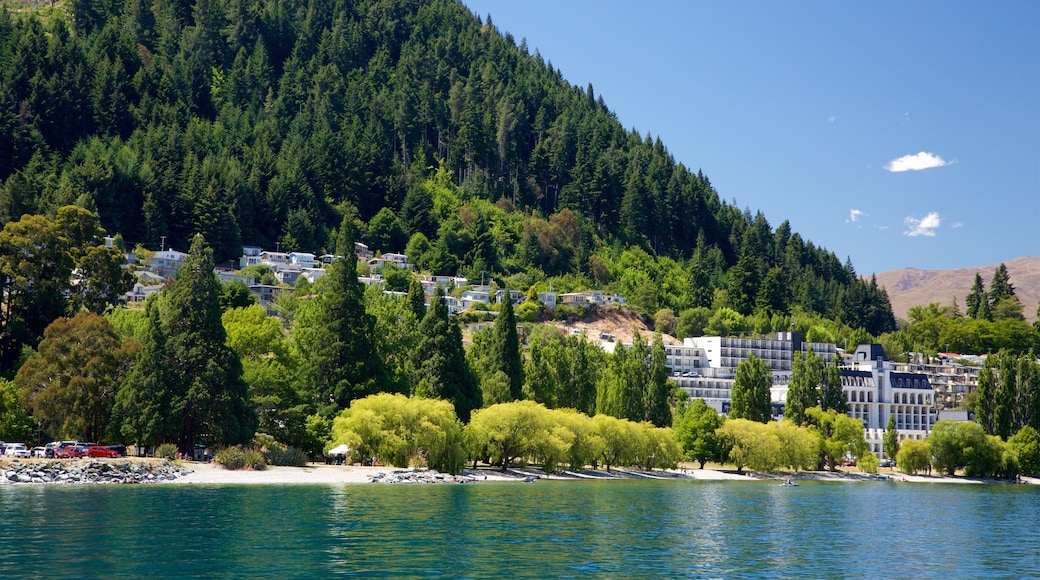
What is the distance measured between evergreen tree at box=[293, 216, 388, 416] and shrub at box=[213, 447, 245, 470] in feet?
44.0

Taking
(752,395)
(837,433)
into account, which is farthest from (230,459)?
(837,433)

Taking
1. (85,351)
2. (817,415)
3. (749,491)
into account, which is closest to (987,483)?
(817,415)

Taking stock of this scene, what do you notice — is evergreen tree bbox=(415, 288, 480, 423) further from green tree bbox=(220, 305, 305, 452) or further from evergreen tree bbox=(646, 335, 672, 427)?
evergreen tree bbox=(646, 335, 672, 427)

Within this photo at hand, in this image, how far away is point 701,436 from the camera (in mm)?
124750

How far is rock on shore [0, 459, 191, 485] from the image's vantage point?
73375 mm

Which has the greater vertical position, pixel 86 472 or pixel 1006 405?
pixel 1006 405

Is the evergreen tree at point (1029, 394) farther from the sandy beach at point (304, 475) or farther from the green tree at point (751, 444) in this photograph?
the sandy beach at point (304, 475)

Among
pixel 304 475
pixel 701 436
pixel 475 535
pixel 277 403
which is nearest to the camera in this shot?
pixel 475 535

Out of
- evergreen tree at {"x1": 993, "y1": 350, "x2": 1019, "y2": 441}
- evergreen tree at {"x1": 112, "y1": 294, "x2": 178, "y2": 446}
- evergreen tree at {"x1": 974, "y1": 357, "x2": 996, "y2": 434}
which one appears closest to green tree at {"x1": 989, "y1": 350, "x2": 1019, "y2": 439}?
evergreen tree at {"x1": 993, "y1": 350, "x2": 1019, "y2": 441}

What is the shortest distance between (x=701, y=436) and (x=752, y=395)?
44.1 feet

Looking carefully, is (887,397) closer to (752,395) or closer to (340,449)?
(752,395)

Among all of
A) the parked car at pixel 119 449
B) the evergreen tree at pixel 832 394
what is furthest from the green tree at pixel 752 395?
the parked car at pixel 119 449

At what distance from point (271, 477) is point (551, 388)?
4202 cm

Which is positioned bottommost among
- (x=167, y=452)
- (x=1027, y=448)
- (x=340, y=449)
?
(x=167, y=452)
